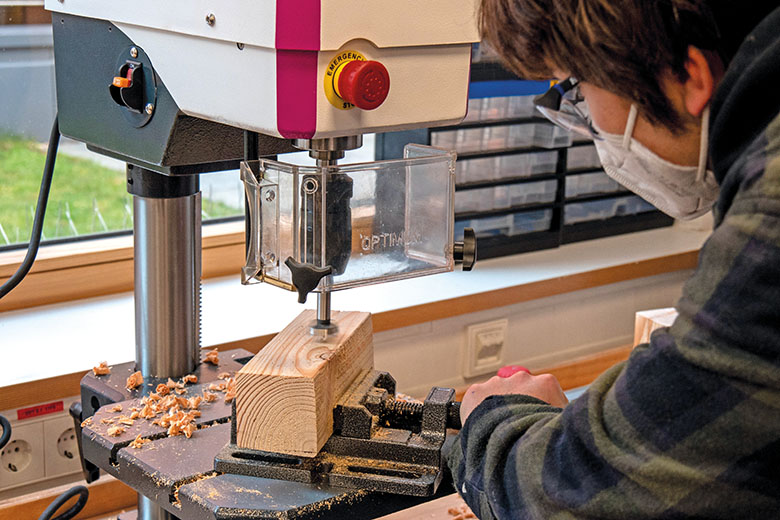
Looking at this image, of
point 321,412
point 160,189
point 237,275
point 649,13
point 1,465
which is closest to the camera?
point 649,13

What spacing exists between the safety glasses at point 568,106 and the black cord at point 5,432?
33.8 inches

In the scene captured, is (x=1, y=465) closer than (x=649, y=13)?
No

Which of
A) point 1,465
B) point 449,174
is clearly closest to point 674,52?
point 449,174

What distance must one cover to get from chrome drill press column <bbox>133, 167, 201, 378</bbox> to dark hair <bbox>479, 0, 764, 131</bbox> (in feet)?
1.72

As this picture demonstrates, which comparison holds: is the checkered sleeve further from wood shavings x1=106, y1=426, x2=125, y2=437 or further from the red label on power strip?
the red label on power strip

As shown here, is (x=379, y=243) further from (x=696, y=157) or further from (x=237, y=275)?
(x=237, y=275)

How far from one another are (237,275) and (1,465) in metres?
0.62

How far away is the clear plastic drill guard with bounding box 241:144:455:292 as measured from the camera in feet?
2.75

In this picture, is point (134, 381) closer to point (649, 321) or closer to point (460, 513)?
point (460, 513)

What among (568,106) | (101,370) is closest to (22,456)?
(101,370)

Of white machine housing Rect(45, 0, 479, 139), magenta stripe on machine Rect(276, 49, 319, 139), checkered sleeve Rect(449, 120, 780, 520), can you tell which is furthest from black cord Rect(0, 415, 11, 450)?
checkered sleeve Rect(449, 120, 780, 520)

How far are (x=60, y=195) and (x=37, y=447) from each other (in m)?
0.52

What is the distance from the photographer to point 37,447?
135 cm

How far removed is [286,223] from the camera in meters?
0.85
